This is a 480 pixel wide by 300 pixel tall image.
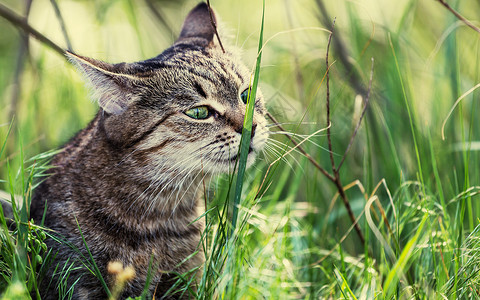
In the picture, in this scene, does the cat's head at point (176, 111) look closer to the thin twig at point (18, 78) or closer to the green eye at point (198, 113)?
the green eye at point (198, 113)

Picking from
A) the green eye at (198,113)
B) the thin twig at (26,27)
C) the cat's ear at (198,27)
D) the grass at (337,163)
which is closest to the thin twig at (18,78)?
the grass at (337,163)

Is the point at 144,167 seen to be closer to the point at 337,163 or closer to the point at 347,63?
the point at 337,163

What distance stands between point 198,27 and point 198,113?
2.21ft

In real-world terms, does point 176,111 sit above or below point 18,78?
below

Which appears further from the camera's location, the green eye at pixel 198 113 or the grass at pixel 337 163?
the green eye at pixel 198 113

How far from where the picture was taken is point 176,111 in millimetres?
1958

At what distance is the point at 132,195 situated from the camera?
192 centimetres

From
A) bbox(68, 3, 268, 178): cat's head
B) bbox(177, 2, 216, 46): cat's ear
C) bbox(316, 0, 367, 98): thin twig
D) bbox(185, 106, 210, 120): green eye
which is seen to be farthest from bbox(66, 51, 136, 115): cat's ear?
bbox(316, 0, 367, 98): thin twig

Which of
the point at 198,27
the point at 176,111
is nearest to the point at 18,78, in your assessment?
the point at 198,27

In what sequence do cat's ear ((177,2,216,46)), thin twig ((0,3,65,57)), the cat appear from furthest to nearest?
cat's ear ((177,2,216,46)), thin twig ((0,3,65,57)), the cat

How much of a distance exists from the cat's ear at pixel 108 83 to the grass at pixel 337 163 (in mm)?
309

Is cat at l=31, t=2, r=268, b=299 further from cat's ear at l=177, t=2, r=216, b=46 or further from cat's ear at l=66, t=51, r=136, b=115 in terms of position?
cat's ear at l=177, t=2, r=216, b=46

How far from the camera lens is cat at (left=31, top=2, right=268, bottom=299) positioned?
1831 millimetres

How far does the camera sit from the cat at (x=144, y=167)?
183cm
